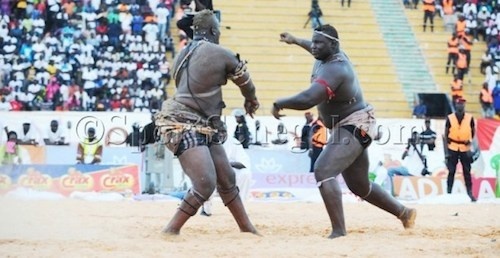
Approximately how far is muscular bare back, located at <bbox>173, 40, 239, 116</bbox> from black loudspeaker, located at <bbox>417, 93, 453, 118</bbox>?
18217 mm

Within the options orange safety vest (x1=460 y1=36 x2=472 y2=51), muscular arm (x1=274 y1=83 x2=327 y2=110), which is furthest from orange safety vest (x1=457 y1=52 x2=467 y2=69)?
muscular arm (x1=274 y1=83 x2=327 y2=110)

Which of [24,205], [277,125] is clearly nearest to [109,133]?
[277,125]

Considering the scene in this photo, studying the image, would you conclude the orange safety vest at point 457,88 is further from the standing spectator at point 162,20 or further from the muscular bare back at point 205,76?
the muscular bare back at point 205,76

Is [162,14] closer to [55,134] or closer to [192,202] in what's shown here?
[55,134]

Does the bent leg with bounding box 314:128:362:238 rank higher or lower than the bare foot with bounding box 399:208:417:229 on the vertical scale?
higher

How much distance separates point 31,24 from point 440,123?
1148 cm

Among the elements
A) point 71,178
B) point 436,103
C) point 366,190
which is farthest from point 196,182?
point 436,103

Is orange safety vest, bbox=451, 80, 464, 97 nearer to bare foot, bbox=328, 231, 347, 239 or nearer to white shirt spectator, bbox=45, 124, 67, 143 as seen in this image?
white shirt spectator, bbox=45, 124, 67, 143

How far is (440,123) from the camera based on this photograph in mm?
23203

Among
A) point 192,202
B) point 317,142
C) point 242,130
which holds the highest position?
point 192,202

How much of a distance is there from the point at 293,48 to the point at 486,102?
572 centimetres

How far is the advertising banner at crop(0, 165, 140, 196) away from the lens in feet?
61.4

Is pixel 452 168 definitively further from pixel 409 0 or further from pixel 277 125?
pixel 409 0

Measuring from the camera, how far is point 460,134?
63.1 feet
